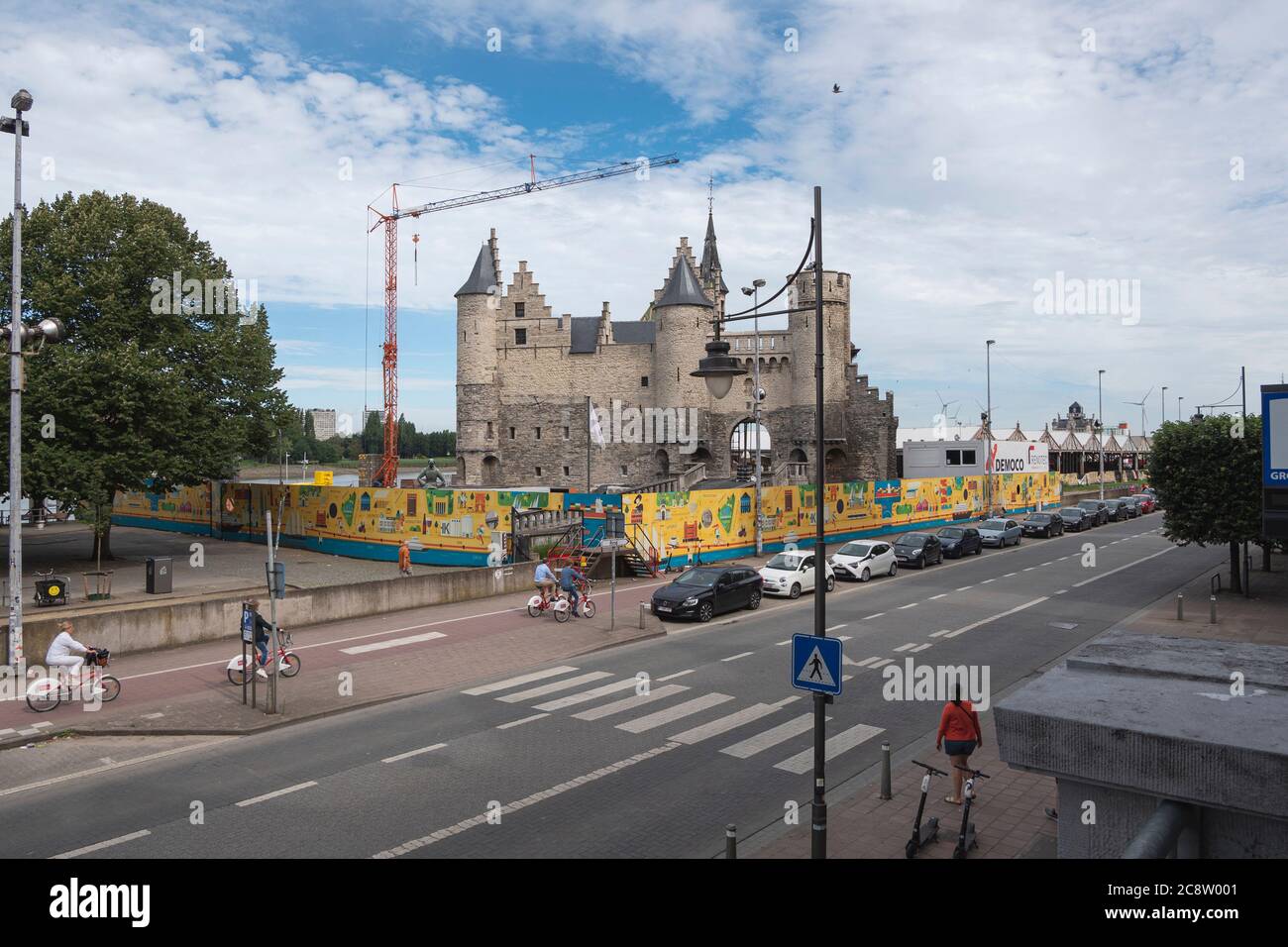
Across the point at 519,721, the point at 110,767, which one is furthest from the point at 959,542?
the point at 110,767

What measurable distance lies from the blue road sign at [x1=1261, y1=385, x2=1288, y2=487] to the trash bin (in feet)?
93.3

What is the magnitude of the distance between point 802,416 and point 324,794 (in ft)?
195

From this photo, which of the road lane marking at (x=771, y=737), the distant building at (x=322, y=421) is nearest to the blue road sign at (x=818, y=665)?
the road lane marking at (x=771, y=737)

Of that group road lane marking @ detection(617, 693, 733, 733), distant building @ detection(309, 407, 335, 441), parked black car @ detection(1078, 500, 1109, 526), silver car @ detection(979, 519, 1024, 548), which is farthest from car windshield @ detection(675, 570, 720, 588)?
distant building @ detection(309, 407, 335, 441)

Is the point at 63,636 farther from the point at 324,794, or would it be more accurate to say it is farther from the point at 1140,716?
the point at 1140,716

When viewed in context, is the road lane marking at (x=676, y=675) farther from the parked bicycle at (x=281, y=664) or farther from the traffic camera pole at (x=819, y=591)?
the traffic camera pole at (x=819, y=591)

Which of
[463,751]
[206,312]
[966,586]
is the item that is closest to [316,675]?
[463,751]

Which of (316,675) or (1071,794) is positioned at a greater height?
(1071,794)

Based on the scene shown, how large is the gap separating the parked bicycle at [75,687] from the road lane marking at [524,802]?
892 centimetres

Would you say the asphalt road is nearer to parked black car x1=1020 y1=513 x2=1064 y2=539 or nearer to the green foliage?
the green foliage

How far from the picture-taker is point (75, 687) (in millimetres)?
15594

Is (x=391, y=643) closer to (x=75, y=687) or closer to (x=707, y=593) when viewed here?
(x=75, y=687)

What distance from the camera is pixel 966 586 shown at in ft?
97.9

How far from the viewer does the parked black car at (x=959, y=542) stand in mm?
38031
